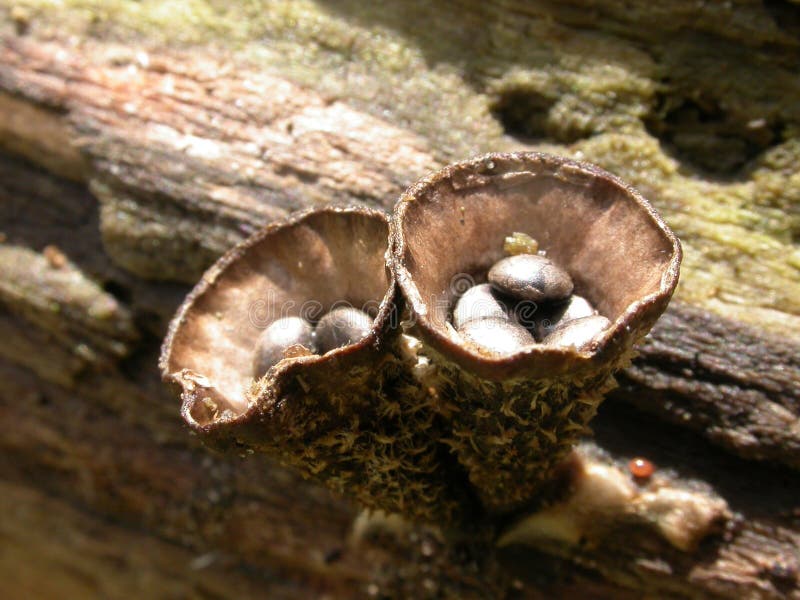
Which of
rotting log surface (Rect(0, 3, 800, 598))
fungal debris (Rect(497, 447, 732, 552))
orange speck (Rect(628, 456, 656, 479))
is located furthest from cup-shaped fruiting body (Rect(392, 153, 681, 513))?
rotting log surface (Rect(0, 3, 800, 598))

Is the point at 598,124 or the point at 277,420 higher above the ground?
the point at 598,124

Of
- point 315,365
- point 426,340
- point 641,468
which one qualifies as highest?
point 426,340

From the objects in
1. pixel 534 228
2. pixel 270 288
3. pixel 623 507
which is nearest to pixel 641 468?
pixel 623 507

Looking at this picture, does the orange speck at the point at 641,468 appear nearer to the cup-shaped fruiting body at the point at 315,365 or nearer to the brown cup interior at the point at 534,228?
the cup-shaped fruiting body at the point at 315,365

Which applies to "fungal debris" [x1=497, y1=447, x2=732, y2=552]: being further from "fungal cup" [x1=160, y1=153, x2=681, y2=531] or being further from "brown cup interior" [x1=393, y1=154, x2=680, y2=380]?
"brown cup interior" [x1=393, y1=154, x2=680, y2=380]

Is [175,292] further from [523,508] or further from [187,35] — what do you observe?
[523,508]

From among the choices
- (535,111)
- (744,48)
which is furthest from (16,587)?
(744,48)

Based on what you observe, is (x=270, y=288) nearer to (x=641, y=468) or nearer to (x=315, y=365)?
(x=315, y=365)

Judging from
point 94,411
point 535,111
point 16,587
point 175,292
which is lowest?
point 16,587
